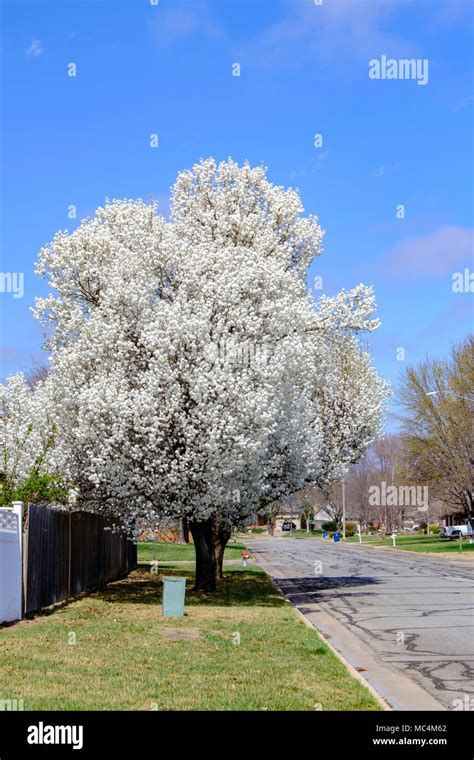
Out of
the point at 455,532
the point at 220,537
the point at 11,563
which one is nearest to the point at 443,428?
the point at 455,532

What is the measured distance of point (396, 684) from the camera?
10805 millimetres

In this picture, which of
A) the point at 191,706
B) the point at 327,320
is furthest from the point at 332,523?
the point at 191,706

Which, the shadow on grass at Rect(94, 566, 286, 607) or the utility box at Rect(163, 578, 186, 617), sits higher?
the utility box at Rect(163, 578, 186, 617)

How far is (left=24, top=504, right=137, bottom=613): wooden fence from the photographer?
57.8ft

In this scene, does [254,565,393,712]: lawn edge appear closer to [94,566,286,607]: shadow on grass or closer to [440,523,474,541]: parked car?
[94,566,286,607]: shadow on grass

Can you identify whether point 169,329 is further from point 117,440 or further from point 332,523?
point 332,523

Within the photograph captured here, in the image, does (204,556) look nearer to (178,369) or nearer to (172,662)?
(178,369)

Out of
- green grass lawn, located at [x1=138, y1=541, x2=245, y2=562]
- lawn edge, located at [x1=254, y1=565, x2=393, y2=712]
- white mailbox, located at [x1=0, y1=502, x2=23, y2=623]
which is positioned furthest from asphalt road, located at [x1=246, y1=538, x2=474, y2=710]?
green grass lawn, located at [x1=138, y1=541, x2=245, y2=562]

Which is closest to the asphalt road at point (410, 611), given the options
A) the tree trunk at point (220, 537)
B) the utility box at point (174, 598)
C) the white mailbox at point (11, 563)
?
the tree trunk at point (220, 537)

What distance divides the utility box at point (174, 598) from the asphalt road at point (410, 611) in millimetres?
3240

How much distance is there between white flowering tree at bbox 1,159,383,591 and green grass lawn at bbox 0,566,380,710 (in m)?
2.93

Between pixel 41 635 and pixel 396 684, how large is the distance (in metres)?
6.29
